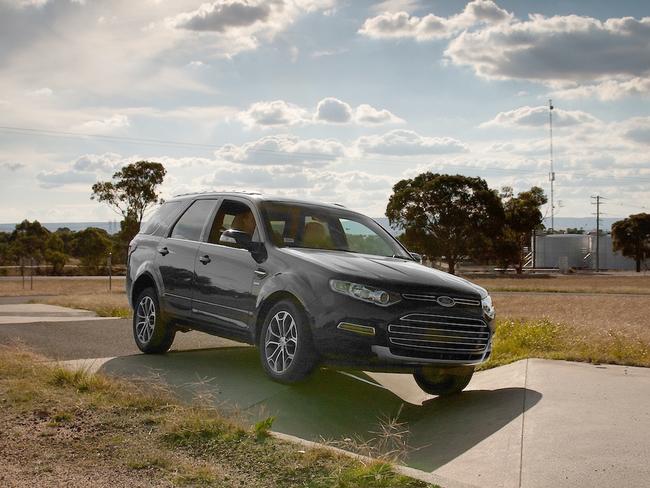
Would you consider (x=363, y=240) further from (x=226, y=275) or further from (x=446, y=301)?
(x=446, y=301)

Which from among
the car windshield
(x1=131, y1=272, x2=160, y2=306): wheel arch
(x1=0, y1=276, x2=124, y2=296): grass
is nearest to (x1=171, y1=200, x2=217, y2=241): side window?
(x1=131, y1=272, x2=160, y2=306): wheel arch

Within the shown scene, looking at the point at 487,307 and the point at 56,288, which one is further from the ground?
the point at 487,307

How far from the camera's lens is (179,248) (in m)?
8.91

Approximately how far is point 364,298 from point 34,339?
6.65 metres

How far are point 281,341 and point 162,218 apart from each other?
10.6ft

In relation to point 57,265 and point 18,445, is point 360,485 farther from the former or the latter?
point 57,265

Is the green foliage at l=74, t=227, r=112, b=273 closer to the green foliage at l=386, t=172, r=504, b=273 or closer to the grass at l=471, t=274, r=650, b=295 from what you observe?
the green foliage at l=386, t=172, r=504, b=273

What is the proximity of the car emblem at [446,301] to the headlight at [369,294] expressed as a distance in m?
0.40

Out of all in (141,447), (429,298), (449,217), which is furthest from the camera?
(449,217)

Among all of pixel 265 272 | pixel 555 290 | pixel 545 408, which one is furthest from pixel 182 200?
pixel 555 290

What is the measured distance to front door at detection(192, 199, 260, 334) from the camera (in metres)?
7.69

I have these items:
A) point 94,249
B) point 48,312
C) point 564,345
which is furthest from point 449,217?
point 564,345

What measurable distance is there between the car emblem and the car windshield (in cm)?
141

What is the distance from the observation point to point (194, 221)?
29.5 feet
